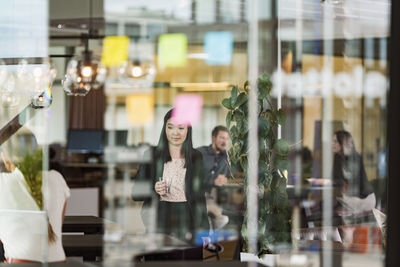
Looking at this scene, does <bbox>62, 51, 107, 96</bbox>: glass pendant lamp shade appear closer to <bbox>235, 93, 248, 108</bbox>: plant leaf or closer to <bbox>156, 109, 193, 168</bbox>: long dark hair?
<bbox>156, 109, 193, 168</bbox>: long dark hair

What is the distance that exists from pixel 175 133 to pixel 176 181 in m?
0.28

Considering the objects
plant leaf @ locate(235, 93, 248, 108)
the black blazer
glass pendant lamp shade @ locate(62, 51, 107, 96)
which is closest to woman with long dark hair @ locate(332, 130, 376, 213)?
the black blazer

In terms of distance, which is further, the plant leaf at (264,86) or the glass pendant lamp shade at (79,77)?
the glass pendant lamp shade at (79,77)

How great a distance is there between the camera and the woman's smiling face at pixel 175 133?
3811mm

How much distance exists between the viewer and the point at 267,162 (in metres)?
3.08

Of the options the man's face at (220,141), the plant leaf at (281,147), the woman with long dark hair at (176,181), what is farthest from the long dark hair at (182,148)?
the man's face at (220,141)

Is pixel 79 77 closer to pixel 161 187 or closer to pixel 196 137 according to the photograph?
pixel 196 137

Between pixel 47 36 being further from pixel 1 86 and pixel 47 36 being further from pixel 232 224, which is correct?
pixel 232 224

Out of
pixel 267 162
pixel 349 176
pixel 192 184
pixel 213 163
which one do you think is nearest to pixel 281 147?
pixel 267 162

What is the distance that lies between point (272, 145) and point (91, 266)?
1.11m

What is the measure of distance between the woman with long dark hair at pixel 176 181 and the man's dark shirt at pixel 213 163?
0.78m

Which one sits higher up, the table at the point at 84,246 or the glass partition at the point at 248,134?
the glass partition at the point at 248,134

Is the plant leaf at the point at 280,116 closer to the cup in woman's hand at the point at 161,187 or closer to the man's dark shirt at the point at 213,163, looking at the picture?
the cup in woman's hand at the point at 161,187

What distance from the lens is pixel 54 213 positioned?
356 centimetres
